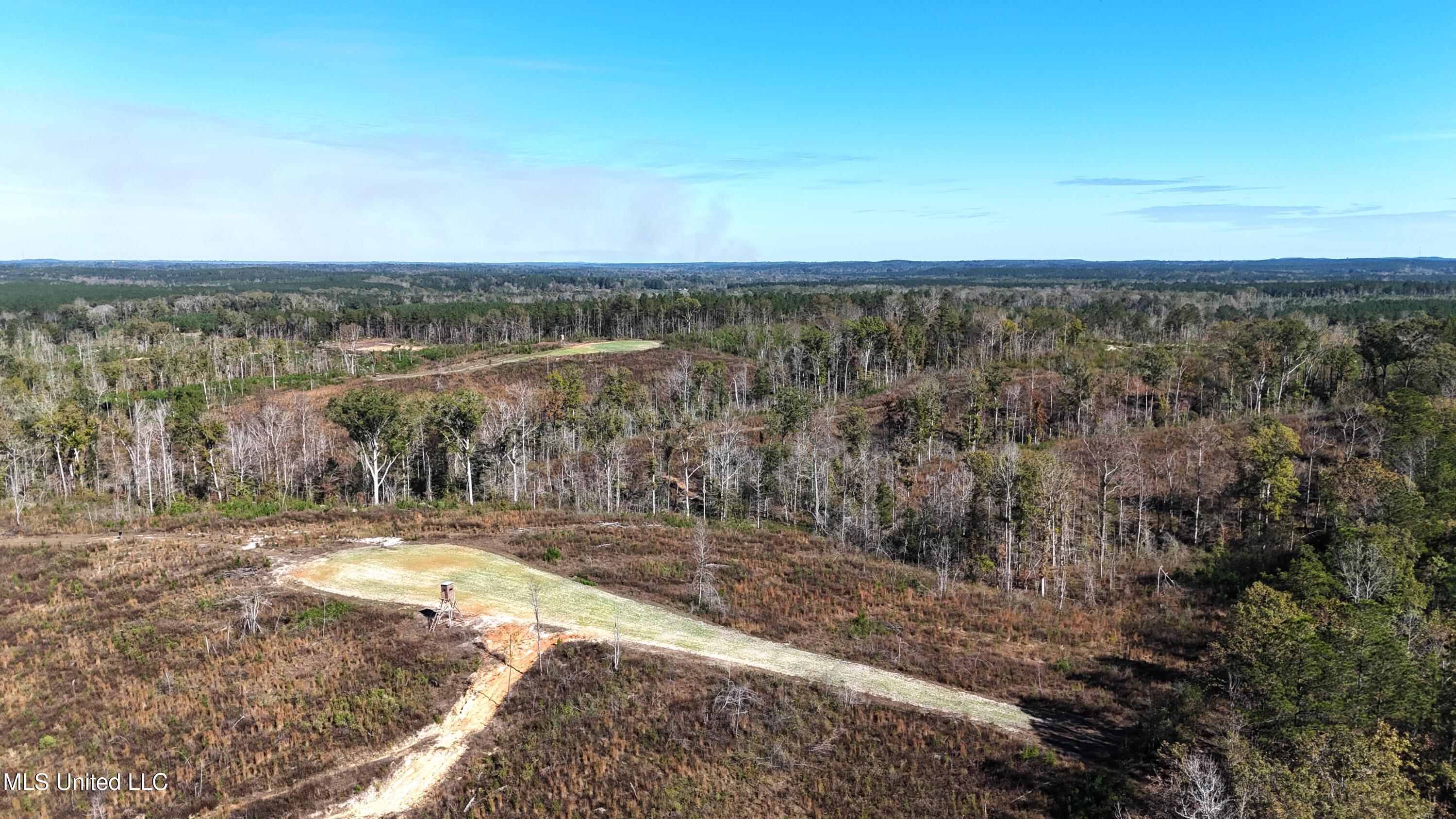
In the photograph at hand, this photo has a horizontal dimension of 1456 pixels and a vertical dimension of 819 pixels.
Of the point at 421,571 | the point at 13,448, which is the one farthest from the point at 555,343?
the point at 421,571

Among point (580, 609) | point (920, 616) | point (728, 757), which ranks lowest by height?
point (728, 757)

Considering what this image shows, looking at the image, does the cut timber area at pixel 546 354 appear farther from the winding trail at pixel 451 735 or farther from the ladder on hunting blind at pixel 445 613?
the winding trail at pixel 451 735

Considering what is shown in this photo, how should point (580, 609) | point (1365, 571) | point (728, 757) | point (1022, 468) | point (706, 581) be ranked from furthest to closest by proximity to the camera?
point (1022, 468) → point (706, 581) → point (580, 609) → point (1365, 571) → point (728, 757)

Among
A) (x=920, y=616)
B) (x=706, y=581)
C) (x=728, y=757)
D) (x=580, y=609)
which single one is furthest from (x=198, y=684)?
(x=920, y=616)

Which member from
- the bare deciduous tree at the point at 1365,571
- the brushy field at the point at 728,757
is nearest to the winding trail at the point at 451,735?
the brushy field at the point at 728,757

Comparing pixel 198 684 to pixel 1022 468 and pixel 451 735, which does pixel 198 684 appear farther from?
pixel 1022 468

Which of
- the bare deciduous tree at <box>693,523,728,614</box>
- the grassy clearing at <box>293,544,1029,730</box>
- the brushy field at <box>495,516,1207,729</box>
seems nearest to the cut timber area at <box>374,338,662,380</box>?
the brushy field at <box>495,516,1207,729</box>
